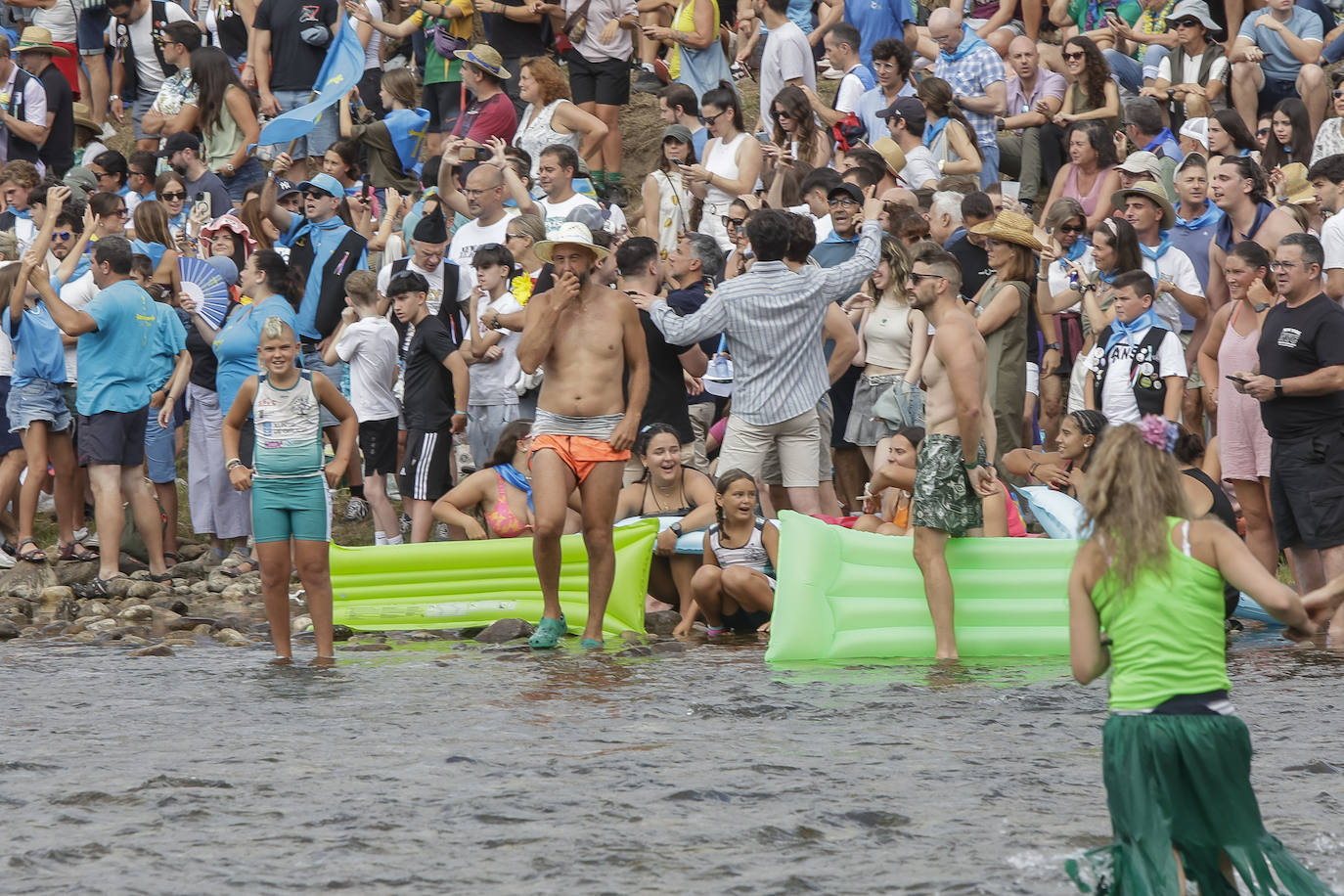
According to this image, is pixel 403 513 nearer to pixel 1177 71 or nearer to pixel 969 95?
pixel 969 95

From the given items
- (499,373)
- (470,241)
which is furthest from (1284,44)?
(499,373)

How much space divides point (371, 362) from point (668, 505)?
8.94 ft

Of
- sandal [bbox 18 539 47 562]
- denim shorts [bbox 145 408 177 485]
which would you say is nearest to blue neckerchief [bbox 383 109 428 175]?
denim shorts [bbox 145 408 177 485]

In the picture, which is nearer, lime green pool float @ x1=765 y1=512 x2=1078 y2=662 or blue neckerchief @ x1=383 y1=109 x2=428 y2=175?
lime green pool float @ x1=765 y1=512 x2=1078 y2=662

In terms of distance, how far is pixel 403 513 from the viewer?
13031mm

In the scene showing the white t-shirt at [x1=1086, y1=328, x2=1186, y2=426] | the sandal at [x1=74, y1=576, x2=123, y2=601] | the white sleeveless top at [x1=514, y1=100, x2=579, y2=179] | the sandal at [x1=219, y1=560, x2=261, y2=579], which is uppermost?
the white sleeveless top at [x1=514, y1=100, x2=579, y2=179]

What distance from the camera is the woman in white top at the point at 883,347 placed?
10.9 m

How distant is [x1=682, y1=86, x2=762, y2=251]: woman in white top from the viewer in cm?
1316

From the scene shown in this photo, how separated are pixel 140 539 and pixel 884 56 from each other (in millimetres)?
6880

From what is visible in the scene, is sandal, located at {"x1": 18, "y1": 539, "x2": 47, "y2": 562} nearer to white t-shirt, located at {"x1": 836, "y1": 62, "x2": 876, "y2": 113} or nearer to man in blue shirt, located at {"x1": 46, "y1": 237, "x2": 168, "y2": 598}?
man in blue shirt, located at {"x1": 46, "y1": 237, "x2": 168, "y2": 598}

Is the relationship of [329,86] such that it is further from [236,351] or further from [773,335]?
[773,335]

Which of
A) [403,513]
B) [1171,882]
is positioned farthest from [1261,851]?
[403,513]

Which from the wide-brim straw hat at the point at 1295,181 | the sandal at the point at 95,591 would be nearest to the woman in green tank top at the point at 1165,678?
the wide-brim straw hat at the point at 1295,181

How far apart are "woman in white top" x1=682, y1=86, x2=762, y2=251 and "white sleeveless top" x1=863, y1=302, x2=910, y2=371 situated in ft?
7.51
